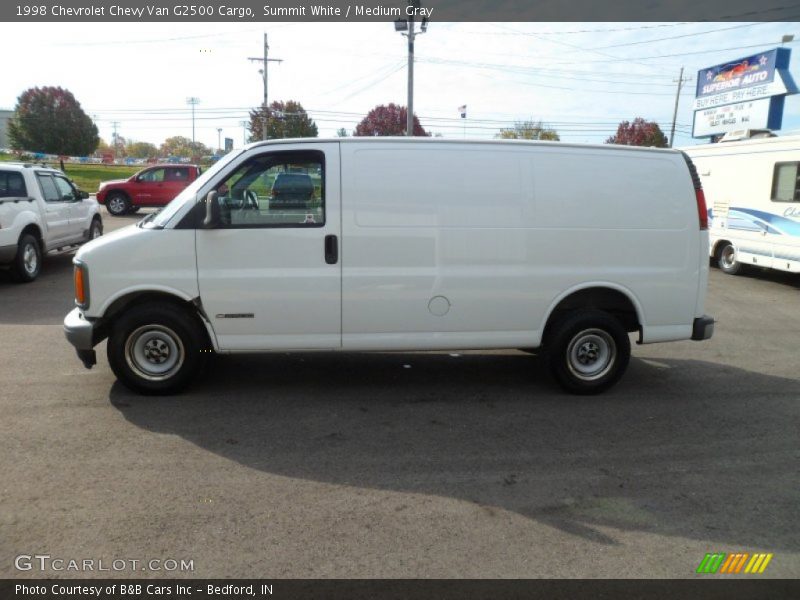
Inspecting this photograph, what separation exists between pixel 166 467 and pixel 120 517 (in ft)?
2.11

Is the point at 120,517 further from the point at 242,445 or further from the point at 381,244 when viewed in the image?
the point at 381,244

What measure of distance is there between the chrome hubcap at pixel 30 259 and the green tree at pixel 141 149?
11011cm

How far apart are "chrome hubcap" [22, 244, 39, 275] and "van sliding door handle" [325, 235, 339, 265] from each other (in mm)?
8000

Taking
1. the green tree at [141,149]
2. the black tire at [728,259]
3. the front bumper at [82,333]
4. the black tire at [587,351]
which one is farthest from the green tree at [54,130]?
the black tire at [587,351]

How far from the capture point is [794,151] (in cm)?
1197

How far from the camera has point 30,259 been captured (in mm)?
11125

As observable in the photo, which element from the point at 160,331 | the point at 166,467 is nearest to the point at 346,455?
the point at 166,467

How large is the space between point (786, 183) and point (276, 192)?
10894 millimetres

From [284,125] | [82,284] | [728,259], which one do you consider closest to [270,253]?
[82,284]

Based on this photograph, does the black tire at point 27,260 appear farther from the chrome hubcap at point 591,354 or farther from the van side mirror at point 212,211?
the chrome hubcap at point 591,354

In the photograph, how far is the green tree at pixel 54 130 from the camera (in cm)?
5922

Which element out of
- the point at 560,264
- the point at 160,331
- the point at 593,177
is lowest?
the point at 160,331

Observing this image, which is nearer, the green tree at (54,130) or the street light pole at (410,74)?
the street light pole at (410,74)

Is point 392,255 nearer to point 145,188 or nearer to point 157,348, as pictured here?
point 157,348
